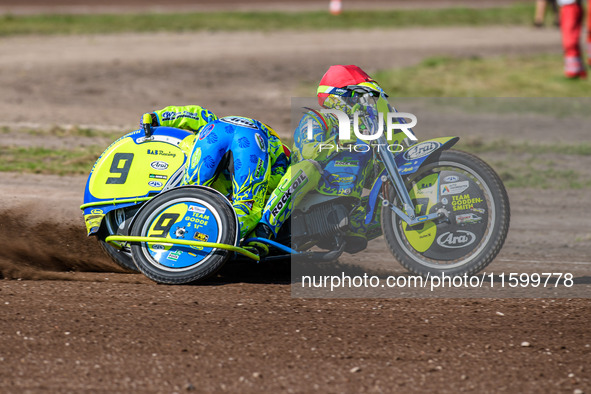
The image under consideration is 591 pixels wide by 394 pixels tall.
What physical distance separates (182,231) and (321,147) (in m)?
1.11

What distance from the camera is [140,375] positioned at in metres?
4.03

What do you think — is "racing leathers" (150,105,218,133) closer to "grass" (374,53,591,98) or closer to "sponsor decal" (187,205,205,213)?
"sponsor decal" (187,205,205,213)

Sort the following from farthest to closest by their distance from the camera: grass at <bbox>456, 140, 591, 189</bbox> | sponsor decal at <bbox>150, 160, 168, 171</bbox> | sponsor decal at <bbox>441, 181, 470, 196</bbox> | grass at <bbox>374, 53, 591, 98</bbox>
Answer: grass at <bbox>374, 53, 591, 98</bbox>, grass at <bbox>456, 140, 591, 189</bbox>, sponsor decal at <bbox>150, 160, 168, 171</bbox>, sponsor decal at <bbox>441, 181, 470, 196</bbox>

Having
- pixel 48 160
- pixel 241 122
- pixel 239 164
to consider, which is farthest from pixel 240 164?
pixel 48 160

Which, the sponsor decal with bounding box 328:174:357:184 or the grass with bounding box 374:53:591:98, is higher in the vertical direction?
the grass with bounding box 374:53:591:98

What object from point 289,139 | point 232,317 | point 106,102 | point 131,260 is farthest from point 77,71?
point 232,317

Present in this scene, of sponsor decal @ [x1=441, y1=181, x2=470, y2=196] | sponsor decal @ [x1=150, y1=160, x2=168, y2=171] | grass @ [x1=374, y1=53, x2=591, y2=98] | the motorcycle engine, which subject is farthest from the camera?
grass @ [x1=374, y1=53, x2=591, y2=98]

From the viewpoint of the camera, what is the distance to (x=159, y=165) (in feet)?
18.8

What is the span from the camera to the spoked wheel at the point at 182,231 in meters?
5.37

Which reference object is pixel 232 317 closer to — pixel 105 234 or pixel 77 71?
pixel 105 234

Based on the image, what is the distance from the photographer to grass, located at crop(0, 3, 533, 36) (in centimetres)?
2177

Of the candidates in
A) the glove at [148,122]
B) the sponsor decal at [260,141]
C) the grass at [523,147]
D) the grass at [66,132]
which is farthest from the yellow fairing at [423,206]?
the grass at [66,132]

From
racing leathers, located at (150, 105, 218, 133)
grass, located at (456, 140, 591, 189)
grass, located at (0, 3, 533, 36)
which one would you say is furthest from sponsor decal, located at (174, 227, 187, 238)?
grass, located at (0, 3, 533, 36)

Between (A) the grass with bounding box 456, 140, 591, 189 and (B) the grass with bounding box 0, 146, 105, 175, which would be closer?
(B) the grass with bounding box 0, 146, 105, 175
